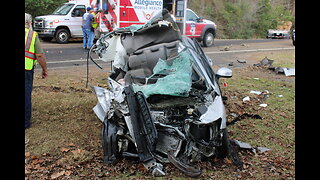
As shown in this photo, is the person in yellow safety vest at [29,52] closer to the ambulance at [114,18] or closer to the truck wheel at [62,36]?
the ambulance at [114,18]

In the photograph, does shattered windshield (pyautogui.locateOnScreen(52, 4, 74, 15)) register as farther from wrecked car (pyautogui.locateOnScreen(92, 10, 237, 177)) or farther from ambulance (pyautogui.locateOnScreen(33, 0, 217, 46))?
wrecked car (pyautogui.locateOnScreen(92, 10, 237, 177))

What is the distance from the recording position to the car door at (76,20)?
17.1 meters

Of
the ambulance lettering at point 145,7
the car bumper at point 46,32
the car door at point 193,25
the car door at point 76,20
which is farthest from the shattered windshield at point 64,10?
the car door at point 193,25

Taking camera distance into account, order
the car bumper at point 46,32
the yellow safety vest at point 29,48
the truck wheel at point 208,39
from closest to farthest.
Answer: the yellow safety vest at point 29,48 < the car bumper at point 46,32 < the truck wheel at point 208,39

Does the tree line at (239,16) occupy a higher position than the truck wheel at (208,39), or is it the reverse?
the tree line at (239,16)

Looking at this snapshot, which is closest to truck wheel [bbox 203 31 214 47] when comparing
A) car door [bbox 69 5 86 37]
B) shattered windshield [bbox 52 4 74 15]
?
car door [bbox 69 5 86 37]

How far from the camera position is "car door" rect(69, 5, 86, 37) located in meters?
17.1

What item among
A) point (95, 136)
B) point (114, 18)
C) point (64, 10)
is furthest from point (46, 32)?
point (95, 136)

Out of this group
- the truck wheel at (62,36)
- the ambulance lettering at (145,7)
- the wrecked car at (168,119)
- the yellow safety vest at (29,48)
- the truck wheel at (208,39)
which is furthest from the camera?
the truck wheel at (208,39)

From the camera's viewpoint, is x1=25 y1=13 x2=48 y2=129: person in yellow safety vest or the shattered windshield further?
the shattered windshield

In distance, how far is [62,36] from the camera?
17.2 metres
